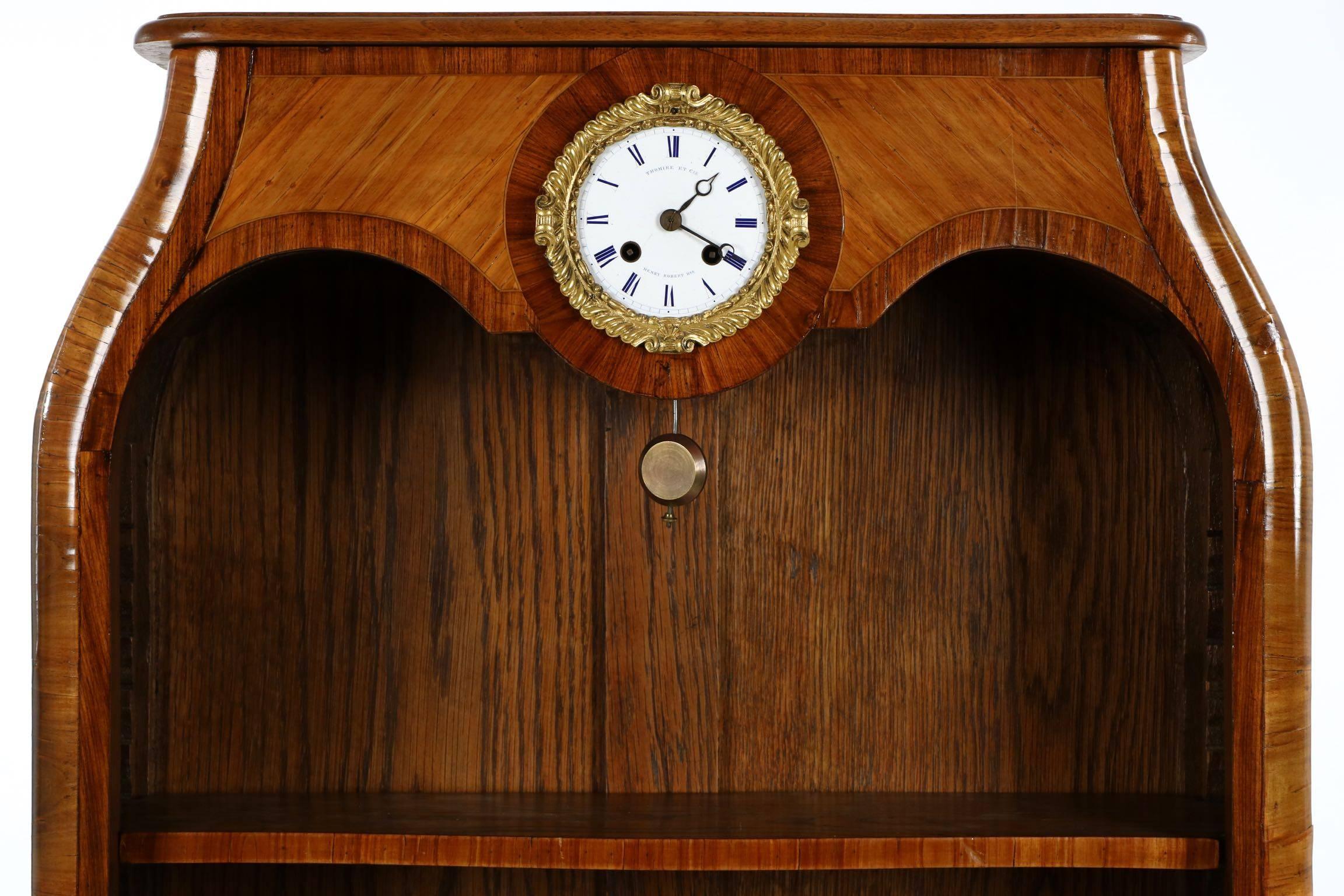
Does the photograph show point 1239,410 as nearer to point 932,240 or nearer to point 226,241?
point 932,240

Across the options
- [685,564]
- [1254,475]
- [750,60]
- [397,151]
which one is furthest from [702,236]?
[1254,475]

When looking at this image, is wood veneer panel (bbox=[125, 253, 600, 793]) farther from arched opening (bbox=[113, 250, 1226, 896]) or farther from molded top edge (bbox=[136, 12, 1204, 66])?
molded top edge (bbox=[136, 12, 1204, 66])

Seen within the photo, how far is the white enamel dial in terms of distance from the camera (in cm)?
125

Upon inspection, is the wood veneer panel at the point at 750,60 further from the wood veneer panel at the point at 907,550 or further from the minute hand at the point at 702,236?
the wood veneer panel at the point at 907,550

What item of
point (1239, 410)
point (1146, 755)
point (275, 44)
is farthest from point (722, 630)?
point (275, 44)

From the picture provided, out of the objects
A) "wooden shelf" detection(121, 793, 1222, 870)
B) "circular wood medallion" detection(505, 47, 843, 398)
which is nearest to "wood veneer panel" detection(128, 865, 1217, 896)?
"wooden shelf" detection(121, 793, 1222, 870)

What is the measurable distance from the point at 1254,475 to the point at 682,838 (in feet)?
1.97

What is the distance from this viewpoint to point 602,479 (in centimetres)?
153

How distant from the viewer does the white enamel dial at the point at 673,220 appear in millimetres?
1245

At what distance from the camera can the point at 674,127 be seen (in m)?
1.25

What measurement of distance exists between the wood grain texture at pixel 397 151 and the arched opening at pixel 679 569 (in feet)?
0.93

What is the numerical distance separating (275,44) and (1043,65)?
0.68 m

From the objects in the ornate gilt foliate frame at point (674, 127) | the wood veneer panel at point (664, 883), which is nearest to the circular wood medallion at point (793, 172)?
the ornate gilt foliate frame at point (674, 127)

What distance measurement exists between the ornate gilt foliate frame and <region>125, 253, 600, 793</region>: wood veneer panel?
30 cm
